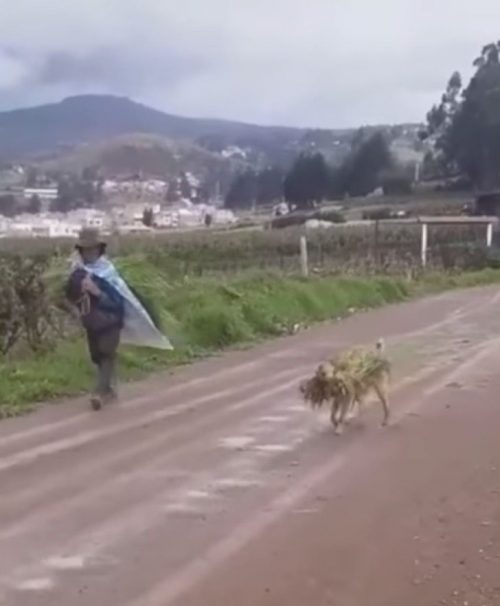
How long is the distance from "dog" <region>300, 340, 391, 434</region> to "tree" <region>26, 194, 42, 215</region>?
46.9 meters

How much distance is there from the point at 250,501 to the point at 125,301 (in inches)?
184

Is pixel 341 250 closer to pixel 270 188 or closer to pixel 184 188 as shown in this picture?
pixel 184 188

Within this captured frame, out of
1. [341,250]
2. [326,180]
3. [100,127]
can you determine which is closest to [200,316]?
[341,250]

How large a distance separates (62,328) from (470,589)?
9310 millimetres

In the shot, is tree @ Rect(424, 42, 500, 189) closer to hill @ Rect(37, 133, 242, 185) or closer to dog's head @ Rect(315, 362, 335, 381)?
hill @ Rect(37, 133, 242, 185)

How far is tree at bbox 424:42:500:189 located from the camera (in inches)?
3346

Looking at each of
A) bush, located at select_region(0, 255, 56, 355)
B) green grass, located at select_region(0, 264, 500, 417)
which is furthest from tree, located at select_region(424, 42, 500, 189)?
bush, located at select_region(0, 255, 56, 355)

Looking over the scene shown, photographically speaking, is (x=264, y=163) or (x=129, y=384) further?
(x=264, y=163)

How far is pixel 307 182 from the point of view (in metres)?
99.6

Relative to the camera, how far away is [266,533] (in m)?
6.51

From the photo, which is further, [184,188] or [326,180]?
[326,180]

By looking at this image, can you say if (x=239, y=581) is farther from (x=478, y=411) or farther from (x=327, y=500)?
(x=478, y=411)

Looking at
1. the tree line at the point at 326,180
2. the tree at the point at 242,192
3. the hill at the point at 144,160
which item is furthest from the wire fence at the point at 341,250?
the tree at the point at 242,192

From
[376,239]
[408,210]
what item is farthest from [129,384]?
[408,210]
